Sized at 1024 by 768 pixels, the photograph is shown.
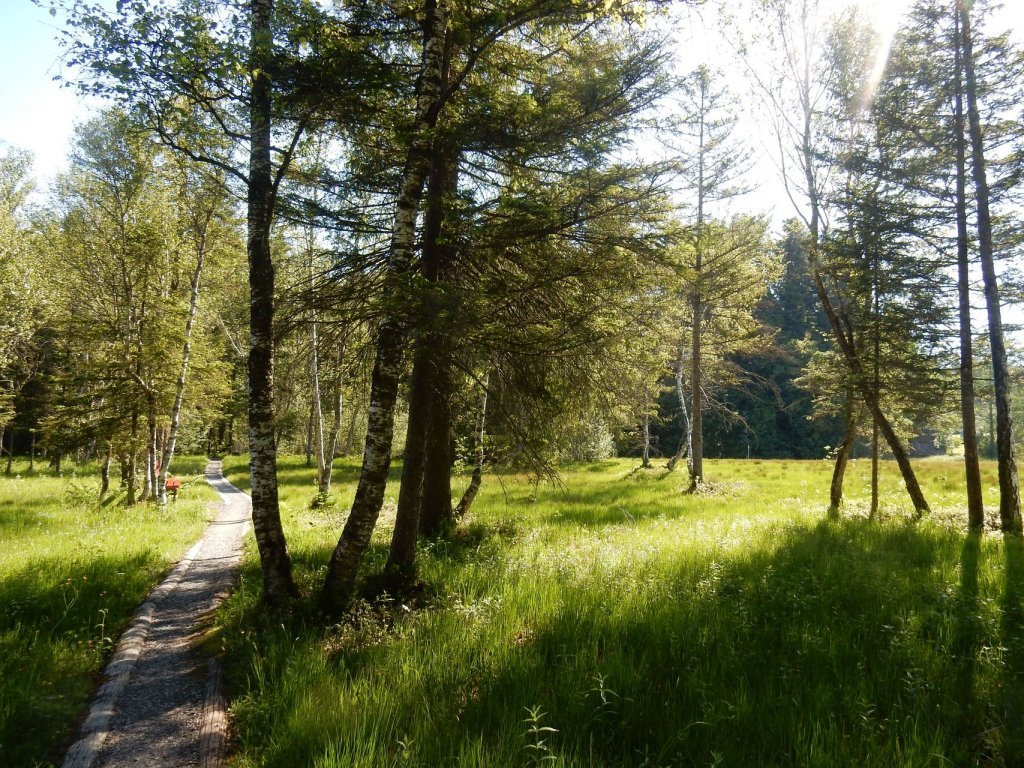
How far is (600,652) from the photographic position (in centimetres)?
445

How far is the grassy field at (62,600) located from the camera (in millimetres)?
→ 3857

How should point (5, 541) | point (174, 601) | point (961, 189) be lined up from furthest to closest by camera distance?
1. point (961, 189)
2. point (5, 541)
3. point (174, 601)

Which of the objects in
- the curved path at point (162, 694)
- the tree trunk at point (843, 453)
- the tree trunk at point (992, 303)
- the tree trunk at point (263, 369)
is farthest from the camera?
the tree trunk at point (843, 453)

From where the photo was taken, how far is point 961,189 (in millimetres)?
9875

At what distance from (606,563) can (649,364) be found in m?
2.98

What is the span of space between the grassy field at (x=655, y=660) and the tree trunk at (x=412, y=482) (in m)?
0.52

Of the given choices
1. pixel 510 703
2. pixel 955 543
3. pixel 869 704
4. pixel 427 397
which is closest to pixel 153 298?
pixel 427 397

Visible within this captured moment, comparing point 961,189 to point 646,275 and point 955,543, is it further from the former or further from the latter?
point 646,275

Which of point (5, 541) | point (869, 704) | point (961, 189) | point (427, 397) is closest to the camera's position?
point (869, 704)

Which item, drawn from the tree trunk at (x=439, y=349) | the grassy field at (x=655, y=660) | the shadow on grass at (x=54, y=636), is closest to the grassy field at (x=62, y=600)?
the shadow on grass at (x=54, y=636)

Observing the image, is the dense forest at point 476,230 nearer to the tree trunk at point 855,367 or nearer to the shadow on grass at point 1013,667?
the tree trunk at point 855,367

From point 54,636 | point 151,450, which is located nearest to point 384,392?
point 54,636

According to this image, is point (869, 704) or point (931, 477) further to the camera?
point (931, 477)

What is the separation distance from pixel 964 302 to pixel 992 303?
606mm
